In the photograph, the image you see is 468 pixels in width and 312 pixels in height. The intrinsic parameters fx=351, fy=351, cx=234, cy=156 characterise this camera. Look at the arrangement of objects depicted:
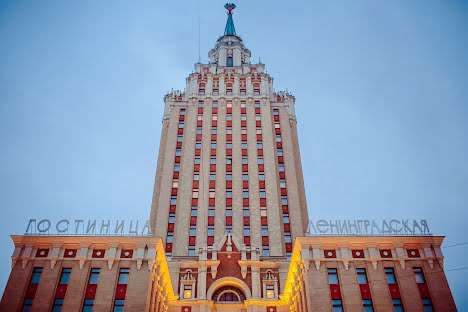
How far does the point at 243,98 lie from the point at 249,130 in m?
9.49

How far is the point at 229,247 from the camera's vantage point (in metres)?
50.2

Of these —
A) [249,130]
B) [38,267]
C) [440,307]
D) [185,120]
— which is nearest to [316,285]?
[440,307]

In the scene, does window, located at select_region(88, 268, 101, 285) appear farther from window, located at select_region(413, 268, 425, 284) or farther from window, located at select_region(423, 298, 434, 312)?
window, located at select_region(423, 298, 434, 312)

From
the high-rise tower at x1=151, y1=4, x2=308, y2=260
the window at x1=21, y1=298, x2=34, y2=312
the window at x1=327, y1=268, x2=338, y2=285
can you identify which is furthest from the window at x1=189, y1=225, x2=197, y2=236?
the window at x1=327, y1=268, x2=338, y2=285

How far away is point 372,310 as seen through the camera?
3025 centimetres

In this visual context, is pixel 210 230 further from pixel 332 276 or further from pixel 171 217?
pixel 332 276

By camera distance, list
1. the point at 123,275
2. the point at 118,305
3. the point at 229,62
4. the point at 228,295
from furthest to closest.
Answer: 1. the point at 229,62
2. the point at 228,295
3. the point at 123,275
4. the point at 118,305

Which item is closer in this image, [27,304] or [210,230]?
[27,304]

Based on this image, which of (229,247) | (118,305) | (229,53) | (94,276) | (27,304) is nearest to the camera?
(27,304)

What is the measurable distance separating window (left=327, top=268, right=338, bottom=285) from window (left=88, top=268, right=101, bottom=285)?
2088cm

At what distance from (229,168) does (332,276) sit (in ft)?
117

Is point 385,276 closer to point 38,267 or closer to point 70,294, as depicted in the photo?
point 70,294

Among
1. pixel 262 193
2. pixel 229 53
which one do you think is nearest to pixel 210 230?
pixel 262 193

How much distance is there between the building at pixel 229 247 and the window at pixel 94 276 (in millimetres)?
97
